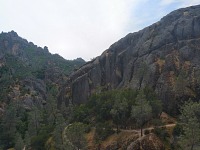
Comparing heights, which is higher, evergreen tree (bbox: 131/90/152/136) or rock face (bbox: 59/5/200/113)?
rock face (bbox: 59/5/200/113)

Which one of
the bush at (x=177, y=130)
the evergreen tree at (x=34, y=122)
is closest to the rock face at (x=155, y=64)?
the bush at (x=177, y=130)

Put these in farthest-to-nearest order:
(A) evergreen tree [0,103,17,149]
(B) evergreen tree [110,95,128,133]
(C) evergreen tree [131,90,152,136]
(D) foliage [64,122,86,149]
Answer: (A) evergreen tree [0,103,17,149] < (B) evergreen tree [110,95,128,133] < (C) evergreen tree [131,90,152,136] < (D) foliage [64,122,86,149]

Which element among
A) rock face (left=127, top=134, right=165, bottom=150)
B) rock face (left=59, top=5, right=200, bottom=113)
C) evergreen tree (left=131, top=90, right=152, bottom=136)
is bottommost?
rock face (left=127, top=134, right=165, bottom=150)

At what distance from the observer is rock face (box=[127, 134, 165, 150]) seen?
85.7 meters

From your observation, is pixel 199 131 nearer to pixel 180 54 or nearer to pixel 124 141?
pixel 124 141

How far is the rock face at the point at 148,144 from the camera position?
281 feet

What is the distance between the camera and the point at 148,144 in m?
86.2

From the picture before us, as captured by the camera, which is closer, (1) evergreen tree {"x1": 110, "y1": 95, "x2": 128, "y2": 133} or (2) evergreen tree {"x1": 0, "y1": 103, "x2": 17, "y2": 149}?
(1) evergreen tree {"x1": 110, "y1": 95, "x2": 128, "y2": 133}

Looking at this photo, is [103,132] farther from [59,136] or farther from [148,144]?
[148,144]

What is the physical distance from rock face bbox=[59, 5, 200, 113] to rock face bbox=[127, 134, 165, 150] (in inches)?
961

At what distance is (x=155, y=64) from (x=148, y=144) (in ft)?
162

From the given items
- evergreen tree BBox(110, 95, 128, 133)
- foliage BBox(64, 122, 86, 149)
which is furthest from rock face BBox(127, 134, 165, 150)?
evergreen tree BBox(110, 95, 128, 133)

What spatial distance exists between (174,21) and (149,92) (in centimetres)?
5367

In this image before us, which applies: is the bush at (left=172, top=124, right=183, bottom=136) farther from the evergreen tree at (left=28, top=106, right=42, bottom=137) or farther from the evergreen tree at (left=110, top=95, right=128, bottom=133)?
the evergreen tree at (left=28, top=106, right=42, bottom=137)
